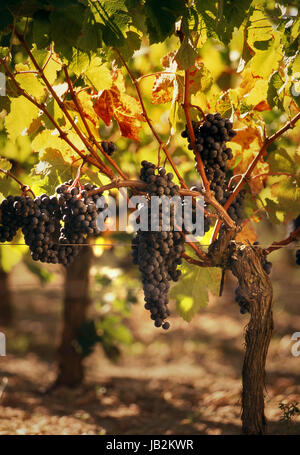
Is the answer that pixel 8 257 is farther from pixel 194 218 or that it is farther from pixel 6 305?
pixel 194 218

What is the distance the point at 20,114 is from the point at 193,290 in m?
0.80

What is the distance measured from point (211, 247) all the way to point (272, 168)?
0.44m

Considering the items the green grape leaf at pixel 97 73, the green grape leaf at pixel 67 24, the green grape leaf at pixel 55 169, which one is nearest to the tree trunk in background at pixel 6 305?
the green grape leaf at pixel 55 169

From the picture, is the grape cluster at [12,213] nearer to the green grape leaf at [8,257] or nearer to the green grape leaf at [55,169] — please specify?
the green grape leaf at [55,169]

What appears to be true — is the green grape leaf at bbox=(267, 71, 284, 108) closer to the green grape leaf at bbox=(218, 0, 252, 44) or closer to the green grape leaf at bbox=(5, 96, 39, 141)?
the green grape leaf at bbox=(218, 0, 252, 44)

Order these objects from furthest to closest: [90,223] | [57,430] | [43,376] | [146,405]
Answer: [43,376], [146,405], [57,430], [90,223]

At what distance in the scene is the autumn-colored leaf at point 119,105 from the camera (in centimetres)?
159

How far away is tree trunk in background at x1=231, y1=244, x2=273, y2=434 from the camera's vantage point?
1455 millimetres

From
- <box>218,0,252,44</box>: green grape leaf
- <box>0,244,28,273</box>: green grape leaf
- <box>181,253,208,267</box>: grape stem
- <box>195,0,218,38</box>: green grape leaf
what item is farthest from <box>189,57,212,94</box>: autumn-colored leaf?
<box>0,244,28,273</box>: green grape leaf

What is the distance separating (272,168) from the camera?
1.81 metres

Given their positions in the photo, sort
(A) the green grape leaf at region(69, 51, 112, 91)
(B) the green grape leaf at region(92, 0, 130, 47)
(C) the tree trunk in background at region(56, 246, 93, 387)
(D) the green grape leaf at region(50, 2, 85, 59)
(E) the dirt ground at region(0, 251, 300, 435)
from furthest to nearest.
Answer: (C) the tree trunk in background at region(56, 246, 93, 387)
(E) the dirt ground at region(0, 251, 300, 435)
(A) the green grape leaf at region(69, 51, 112, 91)
(B) the green grape leaf at region(92, 0, 130, 47)
(D) the green grape leaf at region(50, 2, 85, 59)

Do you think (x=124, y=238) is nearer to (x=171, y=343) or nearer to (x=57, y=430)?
(x=57, y=430)

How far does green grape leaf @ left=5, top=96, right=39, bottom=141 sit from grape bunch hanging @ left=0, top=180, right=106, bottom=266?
26 cm
